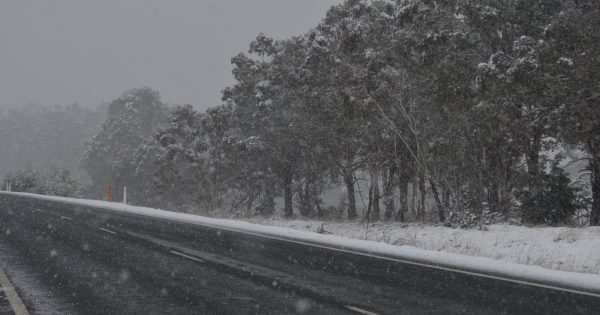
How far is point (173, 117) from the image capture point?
44125 mm

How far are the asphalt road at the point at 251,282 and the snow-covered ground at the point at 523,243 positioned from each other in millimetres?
2993

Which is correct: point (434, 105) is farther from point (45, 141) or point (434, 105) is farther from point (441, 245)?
point (45, 141)

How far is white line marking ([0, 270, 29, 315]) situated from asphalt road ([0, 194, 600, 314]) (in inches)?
4.0

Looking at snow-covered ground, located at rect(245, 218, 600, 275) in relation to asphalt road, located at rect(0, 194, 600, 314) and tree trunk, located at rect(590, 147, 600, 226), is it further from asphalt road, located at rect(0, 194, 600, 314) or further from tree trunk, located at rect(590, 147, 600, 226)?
tree trunk, located at rect(590, 147, 600, 226)


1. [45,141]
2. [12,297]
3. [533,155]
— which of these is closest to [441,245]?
[533,155]

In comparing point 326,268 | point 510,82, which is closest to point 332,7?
point 510,82

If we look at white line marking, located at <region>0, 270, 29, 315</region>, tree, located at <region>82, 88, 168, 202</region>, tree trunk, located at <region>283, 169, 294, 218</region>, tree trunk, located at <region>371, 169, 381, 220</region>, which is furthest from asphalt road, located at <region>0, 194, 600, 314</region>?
tree, located at <region>82, 88, 168, 202</region>

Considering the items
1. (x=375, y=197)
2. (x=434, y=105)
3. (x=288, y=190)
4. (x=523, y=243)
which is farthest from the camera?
(x=288, y=190)

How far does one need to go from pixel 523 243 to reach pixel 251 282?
7.85 meters

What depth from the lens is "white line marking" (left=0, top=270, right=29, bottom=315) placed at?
6500 millimetres

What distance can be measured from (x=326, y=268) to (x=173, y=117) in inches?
1413

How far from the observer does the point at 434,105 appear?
2259cm

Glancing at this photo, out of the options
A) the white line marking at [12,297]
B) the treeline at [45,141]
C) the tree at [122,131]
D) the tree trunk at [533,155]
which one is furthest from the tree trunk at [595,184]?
the treeline at [45,141]

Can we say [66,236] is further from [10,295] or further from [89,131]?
[89,131]
